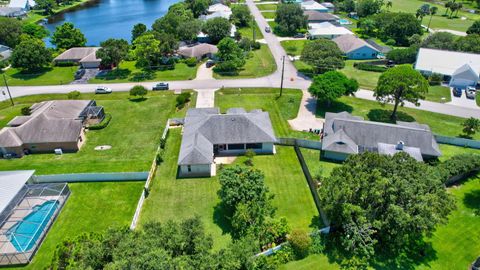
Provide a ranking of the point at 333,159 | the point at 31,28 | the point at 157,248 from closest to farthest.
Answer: the point at 157,248, the point at 333,159, the point at 31,28

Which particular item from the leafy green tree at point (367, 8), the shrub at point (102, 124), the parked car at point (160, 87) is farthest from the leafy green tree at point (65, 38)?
the leafy green tree at point (367, 8)

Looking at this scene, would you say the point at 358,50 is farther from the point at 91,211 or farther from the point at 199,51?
the point at 91,211

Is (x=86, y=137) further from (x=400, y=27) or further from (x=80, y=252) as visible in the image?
(x=400, y=27)

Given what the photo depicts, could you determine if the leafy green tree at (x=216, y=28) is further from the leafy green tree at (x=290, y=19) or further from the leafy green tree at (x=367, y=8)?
the leafy green tree at (x=367, y=8)

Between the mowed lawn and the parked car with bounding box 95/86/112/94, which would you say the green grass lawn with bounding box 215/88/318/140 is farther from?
the mowed lawn

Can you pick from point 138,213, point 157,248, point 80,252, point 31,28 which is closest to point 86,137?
point 138,213
